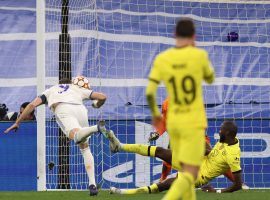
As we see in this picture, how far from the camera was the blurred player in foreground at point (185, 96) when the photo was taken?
812 cm

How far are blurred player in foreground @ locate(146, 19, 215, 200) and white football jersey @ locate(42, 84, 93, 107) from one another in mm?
5646

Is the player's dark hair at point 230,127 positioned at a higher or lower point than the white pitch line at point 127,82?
lower

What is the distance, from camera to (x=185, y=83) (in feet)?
26.9

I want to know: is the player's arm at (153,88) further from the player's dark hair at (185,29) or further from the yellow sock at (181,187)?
the yellow sock at (181,187)

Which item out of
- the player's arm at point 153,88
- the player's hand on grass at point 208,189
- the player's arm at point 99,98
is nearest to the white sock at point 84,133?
the player's arm at point 99,98

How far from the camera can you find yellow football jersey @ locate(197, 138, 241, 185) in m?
13.7

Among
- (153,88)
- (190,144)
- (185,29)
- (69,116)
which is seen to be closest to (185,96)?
(153,88)

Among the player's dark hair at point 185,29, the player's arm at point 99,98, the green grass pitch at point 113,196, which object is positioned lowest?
the green grass pitch at point 113,196

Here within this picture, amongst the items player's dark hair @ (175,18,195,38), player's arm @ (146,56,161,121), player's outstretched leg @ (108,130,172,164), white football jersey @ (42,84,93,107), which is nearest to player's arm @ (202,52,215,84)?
player's dark hair @ (175,18,195,38)

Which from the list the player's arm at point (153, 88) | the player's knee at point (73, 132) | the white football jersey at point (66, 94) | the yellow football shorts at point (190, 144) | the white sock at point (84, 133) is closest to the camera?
the yellow football shorts at point (190, 144)

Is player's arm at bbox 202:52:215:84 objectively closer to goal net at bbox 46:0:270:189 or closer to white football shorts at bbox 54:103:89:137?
white football shorts at bbox 54:103:89:137

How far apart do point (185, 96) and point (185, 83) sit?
12cm

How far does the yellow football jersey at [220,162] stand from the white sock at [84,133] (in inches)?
74.6

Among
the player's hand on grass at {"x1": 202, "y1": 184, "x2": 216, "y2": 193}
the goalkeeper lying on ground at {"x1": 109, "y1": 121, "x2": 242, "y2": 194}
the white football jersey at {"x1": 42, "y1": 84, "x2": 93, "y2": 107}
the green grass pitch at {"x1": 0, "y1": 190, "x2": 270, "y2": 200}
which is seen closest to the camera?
the green grass pitch at {"x1": 0, "y1": 190, "x2": 270, "y2": 200}
